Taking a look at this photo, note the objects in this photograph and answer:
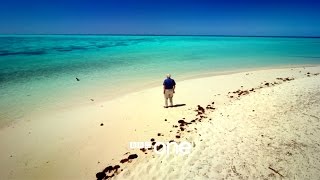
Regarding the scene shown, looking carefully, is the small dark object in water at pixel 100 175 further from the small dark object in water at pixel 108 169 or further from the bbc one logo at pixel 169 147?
the bbc one logo at pixel 169 147

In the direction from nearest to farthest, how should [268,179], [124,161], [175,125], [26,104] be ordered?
1. [268,179]
2. [124,161]
3. [175,125]
4. [26,104]

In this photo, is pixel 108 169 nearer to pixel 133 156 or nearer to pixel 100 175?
pixel 100 175

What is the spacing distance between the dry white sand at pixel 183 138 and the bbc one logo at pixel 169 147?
0.78 feet

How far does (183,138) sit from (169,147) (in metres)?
0.74

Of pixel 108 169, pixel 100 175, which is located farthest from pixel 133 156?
pixel 100 175

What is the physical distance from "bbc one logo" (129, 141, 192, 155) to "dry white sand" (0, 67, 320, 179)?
0.24 metres

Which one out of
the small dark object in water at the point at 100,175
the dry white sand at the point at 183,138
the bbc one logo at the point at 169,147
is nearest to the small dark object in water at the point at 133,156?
the dry white sand at the point at 183,138

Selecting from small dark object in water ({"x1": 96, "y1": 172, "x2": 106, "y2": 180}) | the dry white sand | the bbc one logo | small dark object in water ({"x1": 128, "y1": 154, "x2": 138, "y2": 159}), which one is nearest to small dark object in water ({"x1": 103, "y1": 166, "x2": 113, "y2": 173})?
small dark object in water ({"x1": 96, "y1": 172, "x2": 106, "y2": 180})

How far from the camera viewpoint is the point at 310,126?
7.61 metres

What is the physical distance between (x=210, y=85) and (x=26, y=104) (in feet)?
37.9

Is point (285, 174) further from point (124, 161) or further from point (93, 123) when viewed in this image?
point (93, 123)

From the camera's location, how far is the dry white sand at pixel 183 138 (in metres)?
5.89

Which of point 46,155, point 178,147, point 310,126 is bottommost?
point 46,155

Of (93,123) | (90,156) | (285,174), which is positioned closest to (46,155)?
(90,156)
